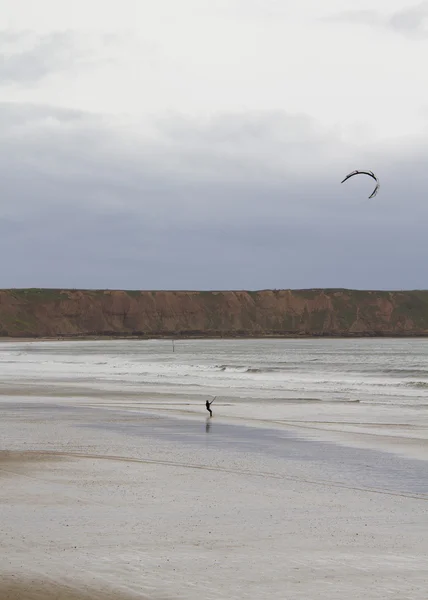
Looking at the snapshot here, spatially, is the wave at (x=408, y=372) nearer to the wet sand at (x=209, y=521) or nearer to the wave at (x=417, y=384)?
the wave at (x=417, y=384)

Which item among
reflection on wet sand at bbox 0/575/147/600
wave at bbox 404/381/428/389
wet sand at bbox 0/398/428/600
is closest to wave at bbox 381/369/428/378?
wave at bbox 404/381/428/389

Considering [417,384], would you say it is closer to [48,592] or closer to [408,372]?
[408,372]

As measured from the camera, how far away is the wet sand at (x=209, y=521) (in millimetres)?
8422

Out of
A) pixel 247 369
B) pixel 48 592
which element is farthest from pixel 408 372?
pixel 48 592

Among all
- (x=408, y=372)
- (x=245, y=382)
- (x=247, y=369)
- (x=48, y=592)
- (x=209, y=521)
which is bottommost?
(x=48, y=592)

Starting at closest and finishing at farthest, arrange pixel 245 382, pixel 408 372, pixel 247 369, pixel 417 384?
pixel 417 384 → pixel 245 382 → pixel 408 372 → pixel 247 369

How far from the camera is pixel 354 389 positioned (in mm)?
38094

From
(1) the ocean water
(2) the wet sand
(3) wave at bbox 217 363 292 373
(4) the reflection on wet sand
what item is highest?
(3) wave at bbox 217 363 292 373

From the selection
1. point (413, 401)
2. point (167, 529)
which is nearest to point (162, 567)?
point (167, 529)

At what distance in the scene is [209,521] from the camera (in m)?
11.1

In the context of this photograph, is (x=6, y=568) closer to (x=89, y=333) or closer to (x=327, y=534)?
(x=327, y=534)

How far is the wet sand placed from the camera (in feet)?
27.6

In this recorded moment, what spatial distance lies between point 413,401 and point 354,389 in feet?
20.6

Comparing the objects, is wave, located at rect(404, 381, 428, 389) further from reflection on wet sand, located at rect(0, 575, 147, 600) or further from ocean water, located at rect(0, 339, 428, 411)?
reflection on wet sand, located at rect(0, 575, 147, 600)
